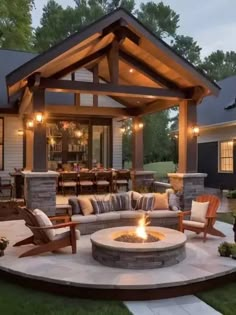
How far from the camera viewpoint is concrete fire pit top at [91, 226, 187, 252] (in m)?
5.68

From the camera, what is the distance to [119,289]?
491cm

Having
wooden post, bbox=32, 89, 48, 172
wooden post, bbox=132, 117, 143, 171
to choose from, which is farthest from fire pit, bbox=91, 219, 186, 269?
wooden post, bbox=132, 117, 143, 171

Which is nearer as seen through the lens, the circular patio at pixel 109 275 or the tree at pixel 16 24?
the circular patio at pixel 109 275

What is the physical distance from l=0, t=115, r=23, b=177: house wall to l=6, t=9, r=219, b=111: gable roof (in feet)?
17.3

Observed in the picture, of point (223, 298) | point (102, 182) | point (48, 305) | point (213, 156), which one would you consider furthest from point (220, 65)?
point (48, 305)

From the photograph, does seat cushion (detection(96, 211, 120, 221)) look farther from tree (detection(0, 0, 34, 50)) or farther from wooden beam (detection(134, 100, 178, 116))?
tree (detection(0, 0, 34, 50))

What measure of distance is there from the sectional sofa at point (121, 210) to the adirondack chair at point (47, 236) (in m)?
1.31

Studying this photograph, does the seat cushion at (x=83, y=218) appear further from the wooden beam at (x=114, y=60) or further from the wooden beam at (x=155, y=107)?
the wooden beam at (x=155, y=107)

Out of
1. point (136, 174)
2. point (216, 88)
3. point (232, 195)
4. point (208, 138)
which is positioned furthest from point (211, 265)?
point (208, 138)

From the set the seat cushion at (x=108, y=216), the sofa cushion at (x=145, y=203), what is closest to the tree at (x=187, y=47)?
the sofa cushion at (x=145, y=203)

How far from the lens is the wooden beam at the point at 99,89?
28.2ft

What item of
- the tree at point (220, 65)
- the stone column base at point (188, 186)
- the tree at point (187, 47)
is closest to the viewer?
the stone column base at point (188, 186)

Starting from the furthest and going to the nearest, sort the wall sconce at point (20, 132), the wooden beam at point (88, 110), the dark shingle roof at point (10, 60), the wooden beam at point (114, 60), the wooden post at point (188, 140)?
the dark shingle roof at point (10, 60) < the wall sconce at point (20, 132) < the wooden beam at point (88, 110) < the wooden post at point (188, 140) < the wooden beam at point (114, 60)

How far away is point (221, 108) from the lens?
59.2 ft
